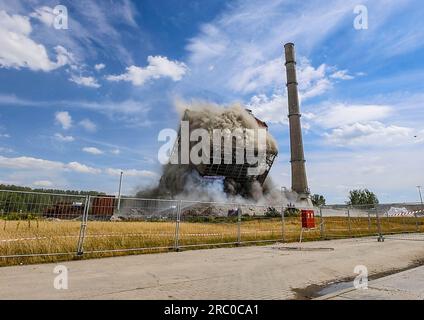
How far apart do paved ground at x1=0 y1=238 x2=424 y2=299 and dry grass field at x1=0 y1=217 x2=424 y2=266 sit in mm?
729

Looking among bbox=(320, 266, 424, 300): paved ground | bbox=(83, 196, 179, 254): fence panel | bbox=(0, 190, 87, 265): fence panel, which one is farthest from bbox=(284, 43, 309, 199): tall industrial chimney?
bbox=(320, 266, 424, 300): paved ground

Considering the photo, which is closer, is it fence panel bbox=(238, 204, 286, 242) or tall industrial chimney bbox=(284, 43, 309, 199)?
fence panel bbox=(238, 204, 286, 242)

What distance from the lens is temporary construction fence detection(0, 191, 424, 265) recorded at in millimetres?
8023

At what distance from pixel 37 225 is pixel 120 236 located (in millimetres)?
2612

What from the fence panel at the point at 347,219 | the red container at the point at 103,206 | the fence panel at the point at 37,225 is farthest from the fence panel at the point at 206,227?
the fence panel at the point at 347,219

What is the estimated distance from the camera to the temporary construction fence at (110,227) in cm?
802

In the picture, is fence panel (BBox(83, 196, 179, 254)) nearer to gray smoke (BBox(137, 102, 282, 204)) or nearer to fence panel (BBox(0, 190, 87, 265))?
fence panel (BBox(0, 190, 87, 265))

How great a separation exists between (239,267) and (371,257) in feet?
15.4

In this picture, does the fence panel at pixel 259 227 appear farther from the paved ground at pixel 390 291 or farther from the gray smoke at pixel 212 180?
the gray smoke at pixel 212 180

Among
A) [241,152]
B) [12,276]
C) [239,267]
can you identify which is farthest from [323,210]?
[241,152]

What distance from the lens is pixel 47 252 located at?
8.52 m

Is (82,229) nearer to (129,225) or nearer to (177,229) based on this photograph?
(129,225)
